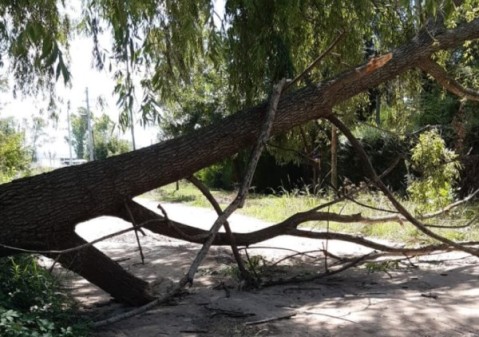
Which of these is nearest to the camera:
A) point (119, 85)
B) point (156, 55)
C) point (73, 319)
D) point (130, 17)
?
point (73, 319)

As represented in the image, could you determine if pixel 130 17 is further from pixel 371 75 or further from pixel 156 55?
pixel 371 75

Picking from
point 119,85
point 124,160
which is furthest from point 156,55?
point 124,160

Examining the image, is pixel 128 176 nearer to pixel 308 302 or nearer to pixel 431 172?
pixel 308 302

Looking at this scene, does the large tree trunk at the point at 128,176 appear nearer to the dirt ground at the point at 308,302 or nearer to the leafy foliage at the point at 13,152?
the dirt ground at the point at 308,302

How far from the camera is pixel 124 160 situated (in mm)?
4980

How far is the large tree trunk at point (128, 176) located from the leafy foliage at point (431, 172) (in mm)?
3074

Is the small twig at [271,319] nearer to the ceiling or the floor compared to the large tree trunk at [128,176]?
nearer to the floor

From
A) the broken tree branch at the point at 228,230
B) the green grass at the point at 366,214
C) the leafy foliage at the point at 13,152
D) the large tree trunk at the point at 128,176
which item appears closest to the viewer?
the large tree trunk at the point at 128,176

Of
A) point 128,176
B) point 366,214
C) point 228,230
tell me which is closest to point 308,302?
point 228,230

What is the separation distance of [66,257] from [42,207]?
0.66 meters

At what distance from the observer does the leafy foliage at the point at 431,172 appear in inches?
337

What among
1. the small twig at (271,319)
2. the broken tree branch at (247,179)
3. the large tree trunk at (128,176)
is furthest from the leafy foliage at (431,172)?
the small twig at (271,319)

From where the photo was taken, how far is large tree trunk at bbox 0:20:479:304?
4.71 metres

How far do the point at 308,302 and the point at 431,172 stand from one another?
13.0ft
